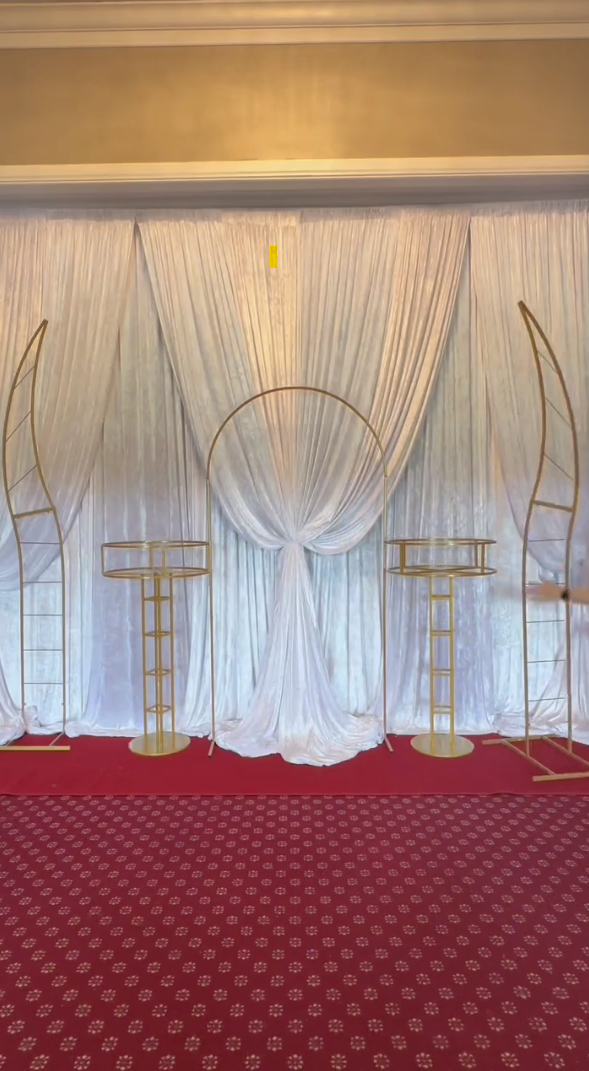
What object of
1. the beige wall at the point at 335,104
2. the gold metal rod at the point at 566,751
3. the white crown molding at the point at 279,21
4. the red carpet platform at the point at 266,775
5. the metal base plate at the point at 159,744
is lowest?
the red carpet platform at the point at 266,775

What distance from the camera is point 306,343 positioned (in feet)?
12.1

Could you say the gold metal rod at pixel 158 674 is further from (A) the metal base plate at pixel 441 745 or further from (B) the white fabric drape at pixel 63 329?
(A) the metal base plate at pixel 441 745

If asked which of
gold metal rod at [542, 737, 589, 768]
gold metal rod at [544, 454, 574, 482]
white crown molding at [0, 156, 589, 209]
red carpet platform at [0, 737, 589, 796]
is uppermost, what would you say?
white crown molding at [0, 156, 589, 209]

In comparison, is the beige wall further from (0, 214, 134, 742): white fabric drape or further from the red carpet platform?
the red carpet platform

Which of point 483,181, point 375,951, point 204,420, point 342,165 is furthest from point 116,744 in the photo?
point 483,181

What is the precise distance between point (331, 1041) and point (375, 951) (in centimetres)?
33

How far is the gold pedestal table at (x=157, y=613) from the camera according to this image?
336 cm

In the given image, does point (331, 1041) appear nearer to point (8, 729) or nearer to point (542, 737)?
point (542, 737)

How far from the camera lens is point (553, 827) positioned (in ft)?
8.65

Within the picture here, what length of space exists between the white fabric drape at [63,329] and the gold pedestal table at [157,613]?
44 cm

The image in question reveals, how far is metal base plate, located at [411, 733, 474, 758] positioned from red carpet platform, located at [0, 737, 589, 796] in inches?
1.3

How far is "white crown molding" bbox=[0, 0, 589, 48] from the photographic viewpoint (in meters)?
3.47

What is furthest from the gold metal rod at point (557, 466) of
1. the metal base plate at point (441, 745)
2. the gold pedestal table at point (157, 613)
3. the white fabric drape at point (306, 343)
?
the gold pedestal table at point (157, 613)

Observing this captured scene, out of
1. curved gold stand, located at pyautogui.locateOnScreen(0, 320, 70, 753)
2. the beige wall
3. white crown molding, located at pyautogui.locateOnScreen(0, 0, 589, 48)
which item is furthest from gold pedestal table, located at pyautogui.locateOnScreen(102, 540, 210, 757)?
white crown molding, located at pyautogui.locateOnScreen(0, 0, 589, 48)
